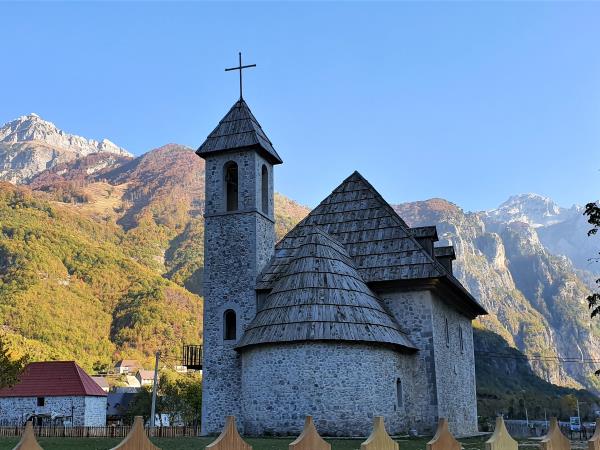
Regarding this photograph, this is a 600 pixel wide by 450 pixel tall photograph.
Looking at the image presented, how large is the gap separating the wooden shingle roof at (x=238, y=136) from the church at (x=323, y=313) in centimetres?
6

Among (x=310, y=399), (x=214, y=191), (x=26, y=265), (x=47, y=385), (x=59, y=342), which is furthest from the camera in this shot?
(x=26, y=265)

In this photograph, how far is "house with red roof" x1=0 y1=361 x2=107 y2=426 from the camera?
48656 mm

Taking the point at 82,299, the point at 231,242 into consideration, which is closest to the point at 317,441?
the point at 231,242

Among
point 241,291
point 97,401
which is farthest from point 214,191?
point 97,401

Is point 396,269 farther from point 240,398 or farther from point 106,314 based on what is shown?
point 106,314

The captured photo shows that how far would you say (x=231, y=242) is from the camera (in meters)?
25.8

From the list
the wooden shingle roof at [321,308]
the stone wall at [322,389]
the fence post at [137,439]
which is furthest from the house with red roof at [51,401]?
the fence post at [137,439]

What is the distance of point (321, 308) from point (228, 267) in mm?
5541

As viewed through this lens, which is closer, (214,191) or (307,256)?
(307,256)

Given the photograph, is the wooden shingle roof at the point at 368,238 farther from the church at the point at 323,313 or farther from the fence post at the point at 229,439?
the fence post at the point at 229,439

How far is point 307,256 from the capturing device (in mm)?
22891

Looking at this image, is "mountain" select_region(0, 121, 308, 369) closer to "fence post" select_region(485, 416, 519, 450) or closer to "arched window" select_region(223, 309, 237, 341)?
"arched window" select_region(223, 309, 237, 341)

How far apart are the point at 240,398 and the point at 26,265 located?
12064cm

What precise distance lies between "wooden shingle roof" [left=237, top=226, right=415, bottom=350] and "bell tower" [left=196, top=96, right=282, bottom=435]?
95.0 inches
